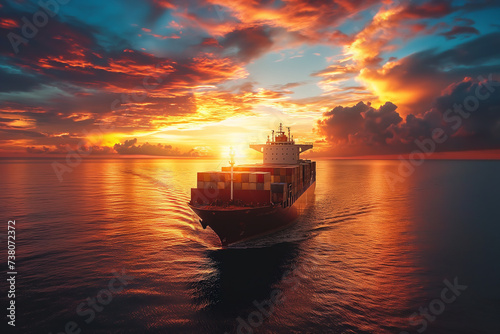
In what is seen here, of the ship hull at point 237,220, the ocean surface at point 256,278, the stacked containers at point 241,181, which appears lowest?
the ocean surface at point 256,278

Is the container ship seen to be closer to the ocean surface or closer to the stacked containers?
the stacked containers

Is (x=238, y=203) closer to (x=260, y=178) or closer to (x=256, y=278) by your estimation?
(x=260, y=178)

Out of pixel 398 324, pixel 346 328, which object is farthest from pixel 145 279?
pixel 398 324

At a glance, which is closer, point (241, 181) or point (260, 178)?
point (260, 178)

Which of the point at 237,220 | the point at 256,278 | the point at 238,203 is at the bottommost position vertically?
the point at 256,278

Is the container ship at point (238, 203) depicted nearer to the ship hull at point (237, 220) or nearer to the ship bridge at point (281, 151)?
the ship hull at point (237, 220)

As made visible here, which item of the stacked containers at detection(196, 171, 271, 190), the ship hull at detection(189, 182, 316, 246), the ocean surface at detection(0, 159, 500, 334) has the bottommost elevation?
the ocean surface at detection(0, 159, 500, 334)

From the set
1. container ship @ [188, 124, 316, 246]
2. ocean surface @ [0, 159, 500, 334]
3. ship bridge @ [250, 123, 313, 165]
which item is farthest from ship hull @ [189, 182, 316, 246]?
ship bridge @ [250, 123, 313, 165]

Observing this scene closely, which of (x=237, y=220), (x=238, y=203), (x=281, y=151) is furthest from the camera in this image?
(x=281, y=151)

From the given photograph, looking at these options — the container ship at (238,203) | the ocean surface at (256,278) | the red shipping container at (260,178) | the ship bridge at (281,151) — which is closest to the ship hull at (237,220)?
the container ship at (238,203)

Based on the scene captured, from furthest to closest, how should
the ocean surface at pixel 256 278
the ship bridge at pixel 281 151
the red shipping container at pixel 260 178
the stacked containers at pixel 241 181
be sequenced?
the ship bridge at pixel 281 151 → the red shipping container at pixel 260 178 → the stacked containers at pixel 241 181 → the ocean surface at pixel 256 278

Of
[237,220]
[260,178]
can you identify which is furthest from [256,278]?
[260,178]

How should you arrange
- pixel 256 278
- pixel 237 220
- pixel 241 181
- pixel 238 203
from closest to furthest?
pixel 256 278, pixel 237 220, pixel 238 203, pixel 241 181

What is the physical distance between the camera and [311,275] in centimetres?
1627
